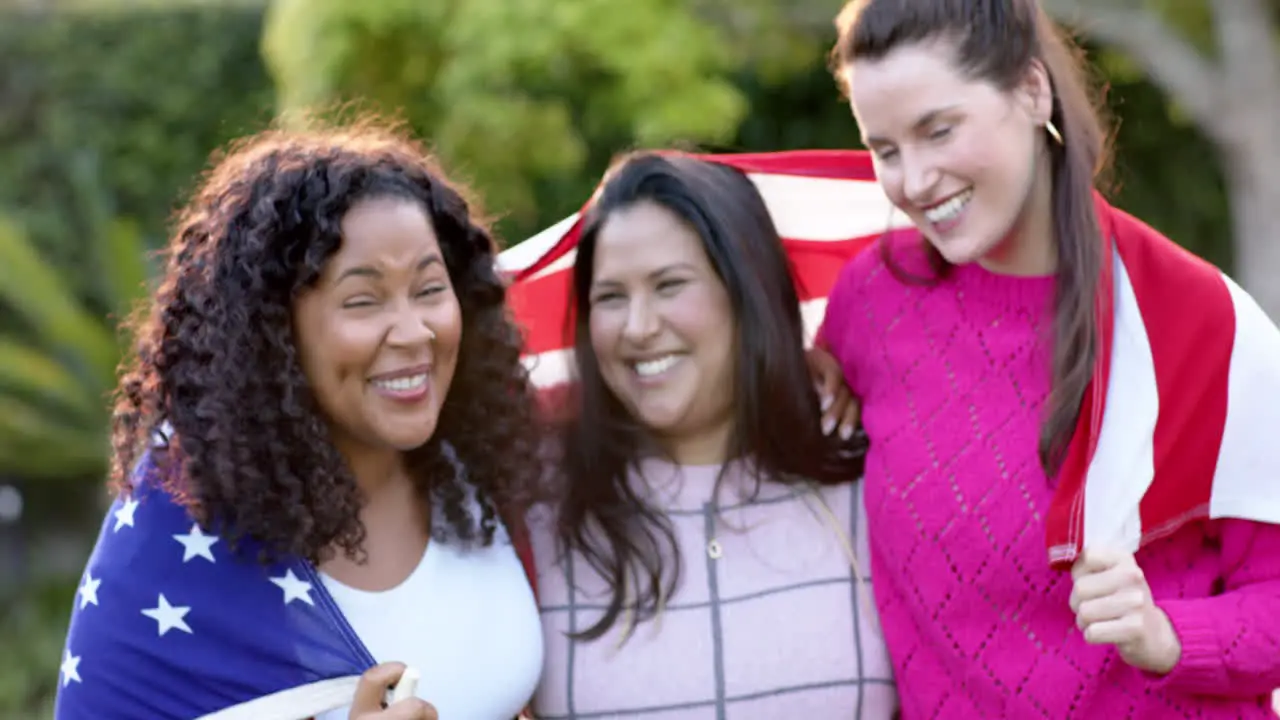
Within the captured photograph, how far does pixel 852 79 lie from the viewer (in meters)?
2.69

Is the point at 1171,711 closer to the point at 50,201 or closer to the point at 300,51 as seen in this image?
the point at 300,51

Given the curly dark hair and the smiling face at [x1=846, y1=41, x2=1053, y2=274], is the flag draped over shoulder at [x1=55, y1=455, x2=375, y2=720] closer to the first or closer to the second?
the curly dark hair

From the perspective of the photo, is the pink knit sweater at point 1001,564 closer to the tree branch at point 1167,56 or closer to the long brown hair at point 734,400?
the long brown hair at point 734,400

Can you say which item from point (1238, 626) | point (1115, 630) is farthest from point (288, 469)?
point (1238, 626)

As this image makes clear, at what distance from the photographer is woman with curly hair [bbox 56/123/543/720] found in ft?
8.05

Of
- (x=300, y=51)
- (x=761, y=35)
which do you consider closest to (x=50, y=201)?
(x=300, y=51)

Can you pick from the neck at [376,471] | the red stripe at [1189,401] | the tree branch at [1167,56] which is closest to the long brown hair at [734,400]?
the neck at [376,471]

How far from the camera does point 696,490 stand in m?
3.04

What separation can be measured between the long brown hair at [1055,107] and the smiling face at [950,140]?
0.03 meters

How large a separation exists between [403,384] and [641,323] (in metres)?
0.54

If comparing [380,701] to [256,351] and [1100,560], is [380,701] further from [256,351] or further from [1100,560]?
[1100,560]

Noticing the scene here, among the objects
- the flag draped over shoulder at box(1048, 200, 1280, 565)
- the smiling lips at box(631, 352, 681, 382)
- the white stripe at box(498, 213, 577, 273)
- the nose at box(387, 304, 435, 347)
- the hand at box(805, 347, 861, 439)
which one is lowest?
the flag draped over shoulder at box(1048, 200, 1280, 565)

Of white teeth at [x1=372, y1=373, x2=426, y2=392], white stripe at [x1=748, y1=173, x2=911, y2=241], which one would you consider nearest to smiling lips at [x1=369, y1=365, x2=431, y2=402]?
white teeth at [x1=372, y1=373, x2=426, y2=392]

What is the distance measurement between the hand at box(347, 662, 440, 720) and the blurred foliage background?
3.69 meters
